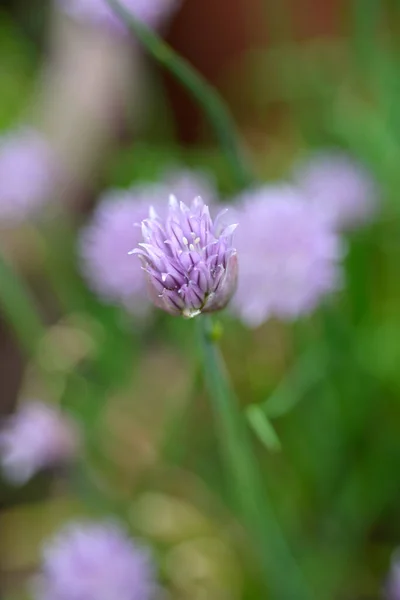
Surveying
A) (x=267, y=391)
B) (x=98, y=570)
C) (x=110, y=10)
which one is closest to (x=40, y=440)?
(x=98, y=570)

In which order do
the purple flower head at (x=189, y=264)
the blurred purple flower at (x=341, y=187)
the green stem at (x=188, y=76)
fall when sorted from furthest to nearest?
the blurred purple flower at (x=341, y=187)
the green stem at (x=188, y=76)
the purple flower head at (x=189, y=264)

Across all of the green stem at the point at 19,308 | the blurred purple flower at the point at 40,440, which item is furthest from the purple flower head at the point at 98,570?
the green stem at the point at 19,308

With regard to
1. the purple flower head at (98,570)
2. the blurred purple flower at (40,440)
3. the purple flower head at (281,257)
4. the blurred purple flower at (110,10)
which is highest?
the blurred purple flower at (110,10)

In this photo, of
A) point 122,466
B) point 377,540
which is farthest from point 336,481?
point 122,466

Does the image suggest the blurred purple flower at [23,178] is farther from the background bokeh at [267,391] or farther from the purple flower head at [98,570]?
the purple flower head at [98,570]

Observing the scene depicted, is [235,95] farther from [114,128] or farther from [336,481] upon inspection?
[336,481]

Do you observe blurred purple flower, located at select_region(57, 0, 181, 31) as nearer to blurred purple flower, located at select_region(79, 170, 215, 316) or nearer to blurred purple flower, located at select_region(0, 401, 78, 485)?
blurred purple flower, located at select_region(79, 170, 215, 316)

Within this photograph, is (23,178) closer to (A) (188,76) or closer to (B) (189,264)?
(A) (188,76)
